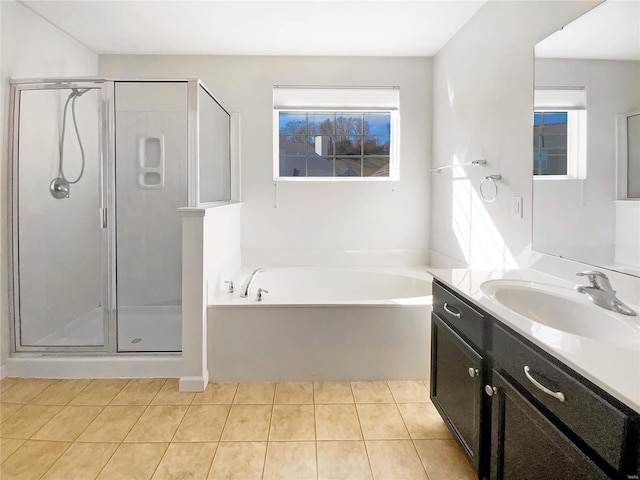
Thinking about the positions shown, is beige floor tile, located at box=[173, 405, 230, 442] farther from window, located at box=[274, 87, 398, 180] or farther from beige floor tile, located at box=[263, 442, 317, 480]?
window, located at box=[274, 87, 398, 180]

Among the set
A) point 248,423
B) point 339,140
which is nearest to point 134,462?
point 248,423

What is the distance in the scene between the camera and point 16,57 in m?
2.57

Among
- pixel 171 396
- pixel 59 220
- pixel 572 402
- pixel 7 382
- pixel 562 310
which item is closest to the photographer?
pixel 572 402

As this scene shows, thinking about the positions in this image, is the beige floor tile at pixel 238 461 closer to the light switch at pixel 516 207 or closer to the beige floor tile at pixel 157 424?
the beige floor tile at pixel 157 424

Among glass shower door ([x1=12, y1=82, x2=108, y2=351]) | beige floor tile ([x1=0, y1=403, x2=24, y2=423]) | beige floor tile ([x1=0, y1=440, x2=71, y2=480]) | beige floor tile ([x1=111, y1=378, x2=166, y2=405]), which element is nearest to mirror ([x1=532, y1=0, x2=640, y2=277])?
beige floor tile ([x1=111, y1=378, x2=166, y2=405])

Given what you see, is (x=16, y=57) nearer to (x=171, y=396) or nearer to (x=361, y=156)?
(x=171, y=396)

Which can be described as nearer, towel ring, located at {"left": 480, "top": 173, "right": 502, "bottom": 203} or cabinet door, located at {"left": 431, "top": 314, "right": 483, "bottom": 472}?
cabinet door, located at {"left": 431, "top": 314, "right": 483, "bottom": 472}

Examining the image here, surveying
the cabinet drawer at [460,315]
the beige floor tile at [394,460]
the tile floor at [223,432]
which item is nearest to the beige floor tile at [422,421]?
the tile floor at [223,432]

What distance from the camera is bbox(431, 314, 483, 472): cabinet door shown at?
1480 mm

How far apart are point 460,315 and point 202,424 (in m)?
1.38

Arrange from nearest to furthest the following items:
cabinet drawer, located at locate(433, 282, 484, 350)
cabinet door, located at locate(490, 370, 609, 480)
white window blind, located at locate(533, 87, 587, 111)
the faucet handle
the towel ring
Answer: cabinet door, located at locate(490, 370, 609, 480) < the faucet handle < cabinet drawer, located at locate(433, 282, 484, 350) < white window blind, located at locate(533, 87, 587, 111) < the towel ring

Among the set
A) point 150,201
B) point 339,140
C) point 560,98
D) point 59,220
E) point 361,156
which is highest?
point 339,140

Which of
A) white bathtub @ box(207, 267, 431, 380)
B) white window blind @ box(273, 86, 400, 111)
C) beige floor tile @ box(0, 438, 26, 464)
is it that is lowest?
beige floor tile @ box(0, 438, 26, 464)

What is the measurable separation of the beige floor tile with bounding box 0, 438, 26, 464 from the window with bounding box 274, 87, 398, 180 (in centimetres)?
251
